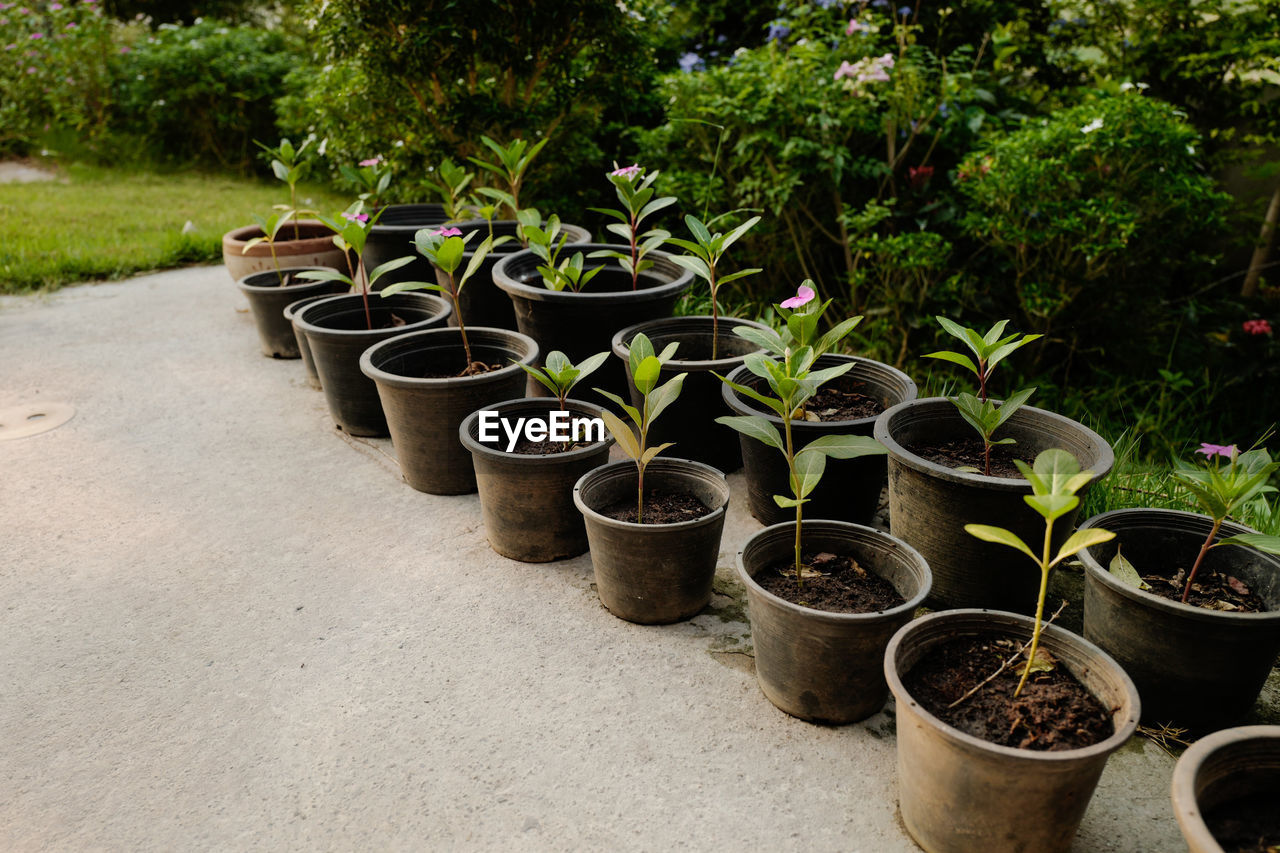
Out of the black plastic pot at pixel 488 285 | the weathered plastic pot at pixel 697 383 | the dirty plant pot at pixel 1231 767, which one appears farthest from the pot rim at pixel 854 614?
the black plastic pot at pixel 488 285

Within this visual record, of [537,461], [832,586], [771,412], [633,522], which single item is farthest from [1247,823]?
[537,461]

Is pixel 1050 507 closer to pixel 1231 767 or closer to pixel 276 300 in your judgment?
pixel 1231 767

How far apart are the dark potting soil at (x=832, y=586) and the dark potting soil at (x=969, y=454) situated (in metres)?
0.35

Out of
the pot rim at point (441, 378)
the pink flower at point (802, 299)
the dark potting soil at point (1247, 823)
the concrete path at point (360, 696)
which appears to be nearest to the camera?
the dark potting soil at point (1247, 823)

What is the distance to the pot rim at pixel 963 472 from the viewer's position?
168 centimetres

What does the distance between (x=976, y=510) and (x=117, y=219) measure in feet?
18.6

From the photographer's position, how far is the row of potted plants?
53.0 inches

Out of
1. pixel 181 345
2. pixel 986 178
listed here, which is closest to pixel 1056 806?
pixel 986 178

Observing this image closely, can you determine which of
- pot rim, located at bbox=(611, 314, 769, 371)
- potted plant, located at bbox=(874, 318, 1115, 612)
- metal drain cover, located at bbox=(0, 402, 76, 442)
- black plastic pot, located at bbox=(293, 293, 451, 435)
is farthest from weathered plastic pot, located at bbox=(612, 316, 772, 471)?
metal drain cover, located at bbox=(0, 402, 76, 442)

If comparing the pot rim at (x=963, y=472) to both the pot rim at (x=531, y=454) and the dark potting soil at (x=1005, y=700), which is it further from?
the pot rim at (x=531, y=454)

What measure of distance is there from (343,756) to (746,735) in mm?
756

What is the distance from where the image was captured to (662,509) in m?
2.01

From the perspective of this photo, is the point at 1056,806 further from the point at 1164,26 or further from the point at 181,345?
the point at 1164,26

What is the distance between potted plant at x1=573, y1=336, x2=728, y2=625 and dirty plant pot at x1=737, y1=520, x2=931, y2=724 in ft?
0.57
